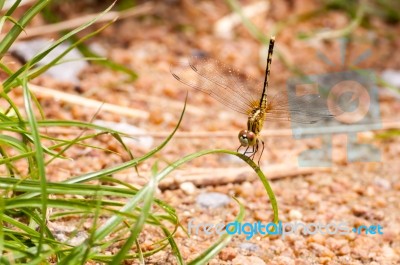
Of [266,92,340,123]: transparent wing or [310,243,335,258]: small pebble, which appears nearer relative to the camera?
[310,243,335,258]: small pebble

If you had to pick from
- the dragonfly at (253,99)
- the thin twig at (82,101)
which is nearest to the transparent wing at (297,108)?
the dragonfly at (253,99)

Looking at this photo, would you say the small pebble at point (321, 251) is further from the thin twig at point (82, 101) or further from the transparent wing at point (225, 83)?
the thin twig at point (82, 101)

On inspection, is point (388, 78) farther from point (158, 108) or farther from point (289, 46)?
point (158, 108)

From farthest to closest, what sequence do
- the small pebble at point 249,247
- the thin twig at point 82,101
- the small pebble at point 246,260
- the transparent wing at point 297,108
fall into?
the thin twig at point 82,101 < the transparent wing at point 297,108 < the small pebble at point 249,247 < the small pebble at point 246,260

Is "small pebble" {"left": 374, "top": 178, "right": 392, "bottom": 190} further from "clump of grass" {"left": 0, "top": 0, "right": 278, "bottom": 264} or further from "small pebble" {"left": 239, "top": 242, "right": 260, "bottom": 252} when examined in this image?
"clump of grass" {"left": 0, "top": 0, "right": 278, "bottom": 264}

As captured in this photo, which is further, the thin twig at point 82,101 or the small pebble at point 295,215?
the thin twig at point 82,101

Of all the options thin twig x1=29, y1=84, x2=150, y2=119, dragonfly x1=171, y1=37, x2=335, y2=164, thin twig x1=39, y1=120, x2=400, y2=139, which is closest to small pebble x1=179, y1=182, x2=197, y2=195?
dragonfly x1=171, y1=37, x2=335, y2=164

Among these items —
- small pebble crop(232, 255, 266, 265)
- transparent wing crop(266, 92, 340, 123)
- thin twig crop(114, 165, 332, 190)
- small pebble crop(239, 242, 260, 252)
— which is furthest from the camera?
thin twig crop(114, 165, 332, 190)

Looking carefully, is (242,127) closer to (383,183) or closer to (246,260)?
(383,183)

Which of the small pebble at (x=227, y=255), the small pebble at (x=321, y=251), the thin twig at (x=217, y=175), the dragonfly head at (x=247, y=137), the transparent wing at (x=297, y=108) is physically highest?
the transparent wing at (x=297, y=108)

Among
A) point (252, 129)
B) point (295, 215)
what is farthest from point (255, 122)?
point (295, 215)
